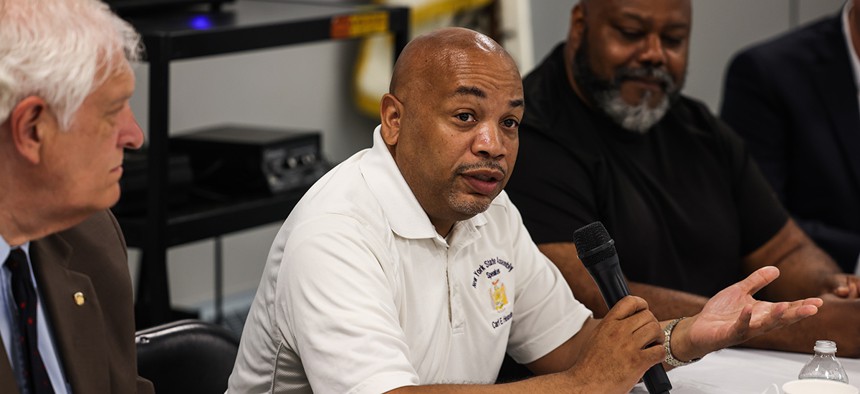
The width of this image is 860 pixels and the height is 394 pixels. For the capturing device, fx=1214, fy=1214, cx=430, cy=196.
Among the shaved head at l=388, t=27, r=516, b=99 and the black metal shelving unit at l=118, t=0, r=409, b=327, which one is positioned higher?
the shaved head at l=388, t=27, r=516, b=99

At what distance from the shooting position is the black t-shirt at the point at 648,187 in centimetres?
226

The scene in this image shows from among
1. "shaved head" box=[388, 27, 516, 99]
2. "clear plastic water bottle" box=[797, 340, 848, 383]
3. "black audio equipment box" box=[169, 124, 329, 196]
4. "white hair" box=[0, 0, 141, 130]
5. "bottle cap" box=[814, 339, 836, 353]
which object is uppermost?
"white hair" box=[0, 0, 141, 130]

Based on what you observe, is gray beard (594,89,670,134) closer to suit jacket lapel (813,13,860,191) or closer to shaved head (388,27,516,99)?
shaved head (388,27,516,99)

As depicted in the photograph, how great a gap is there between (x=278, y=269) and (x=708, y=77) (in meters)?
4.09

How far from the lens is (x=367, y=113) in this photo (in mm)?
4238

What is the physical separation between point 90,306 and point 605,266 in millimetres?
653

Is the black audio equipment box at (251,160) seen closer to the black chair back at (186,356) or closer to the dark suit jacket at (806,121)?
the dark suit jacket at (806,121)

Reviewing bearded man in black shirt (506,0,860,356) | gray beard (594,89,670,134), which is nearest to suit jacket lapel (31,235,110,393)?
bearded man in black shirt (506,0,860,356)

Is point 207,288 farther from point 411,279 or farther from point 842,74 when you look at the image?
point 411,279

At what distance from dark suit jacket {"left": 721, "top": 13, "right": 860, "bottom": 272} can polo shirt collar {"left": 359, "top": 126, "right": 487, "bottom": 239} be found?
5.69 feet

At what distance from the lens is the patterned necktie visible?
1.37 metres

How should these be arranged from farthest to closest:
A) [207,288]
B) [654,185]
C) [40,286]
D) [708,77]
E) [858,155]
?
[708,77] < [207,288] < [858,155] < [654,185] < [40,286]

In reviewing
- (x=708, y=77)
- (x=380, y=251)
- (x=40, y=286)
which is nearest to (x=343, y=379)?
(x=380, y=251)

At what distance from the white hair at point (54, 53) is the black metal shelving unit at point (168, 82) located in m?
1.40
